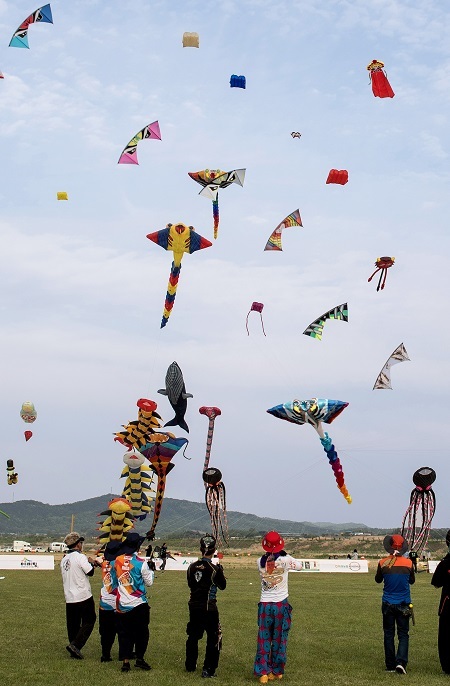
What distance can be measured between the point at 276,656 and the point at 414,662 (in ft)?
8.62

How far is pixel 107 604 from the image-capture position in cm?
1150

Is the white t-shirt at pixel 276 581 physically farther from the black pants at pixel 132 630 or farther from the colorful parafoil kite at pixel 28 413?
the colorful parafoil kite at pixel 28 413

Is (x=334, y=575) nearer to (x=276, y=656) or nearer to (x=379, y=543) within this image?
(x=276, y=656)

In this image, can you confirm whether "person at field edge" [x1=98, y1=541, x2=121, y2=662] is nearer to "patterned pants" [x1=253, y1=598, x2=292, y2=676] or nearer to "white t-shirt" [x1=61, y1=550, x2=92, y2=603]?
"white t-shirt" [x1=61, y1=550, x2=92, y2=603]

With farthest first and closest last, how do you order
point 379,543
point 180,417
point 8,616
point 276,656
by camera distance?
point 379,543 → point 180,417 → point 8,616 → point 276,656

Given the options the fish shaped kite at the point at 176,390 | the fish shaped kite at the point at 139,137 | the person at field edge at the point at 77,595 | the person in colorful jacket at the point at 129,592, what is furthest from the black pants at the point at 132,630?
the fish shaped kite at the point at 139,137

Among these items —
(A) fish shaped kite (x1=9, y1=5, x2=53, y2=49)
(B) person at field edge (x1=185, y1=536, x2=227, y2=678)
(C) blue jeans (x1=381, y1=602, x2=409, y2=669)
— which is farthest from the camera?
(A) fish shaped kite (x1=9, y1=5, x2=53, y2=49)

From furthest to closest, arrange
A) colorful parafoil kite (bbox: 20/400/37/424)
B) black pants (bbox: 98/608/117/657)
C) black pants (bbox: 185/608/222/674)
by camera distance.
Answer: colorful parafoil kite (bbox: 20/400/37/424) → black pants (bbox: 98/608/117/657) → black pants (bbox: 185/608/222/674)

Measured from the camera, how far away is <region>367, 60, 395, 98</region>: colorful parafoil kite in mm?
20312

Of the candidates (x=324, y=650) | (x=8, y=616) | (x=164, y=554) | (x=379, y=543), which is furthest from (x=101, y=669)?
(x=379, y=543)

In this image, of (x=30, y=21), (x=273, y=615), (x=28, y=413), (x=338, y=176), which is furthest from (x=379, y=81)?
(x=28, y=413)

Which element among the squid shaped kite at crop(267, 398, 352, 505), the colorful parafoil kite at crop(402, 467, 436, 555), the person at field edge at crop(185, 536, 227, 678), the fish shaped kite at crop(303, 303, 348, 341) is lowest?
the person at field edge at crop(185, 536, 227, 678)

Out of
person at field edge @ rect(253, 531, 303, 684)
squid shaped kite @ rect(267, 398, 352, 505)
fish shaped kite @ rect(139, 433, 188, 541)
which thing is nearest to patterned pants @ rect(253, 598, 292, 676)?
person at field edge @ rect(253, 531, 303, 684)

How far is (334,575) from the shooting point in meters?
36.2
